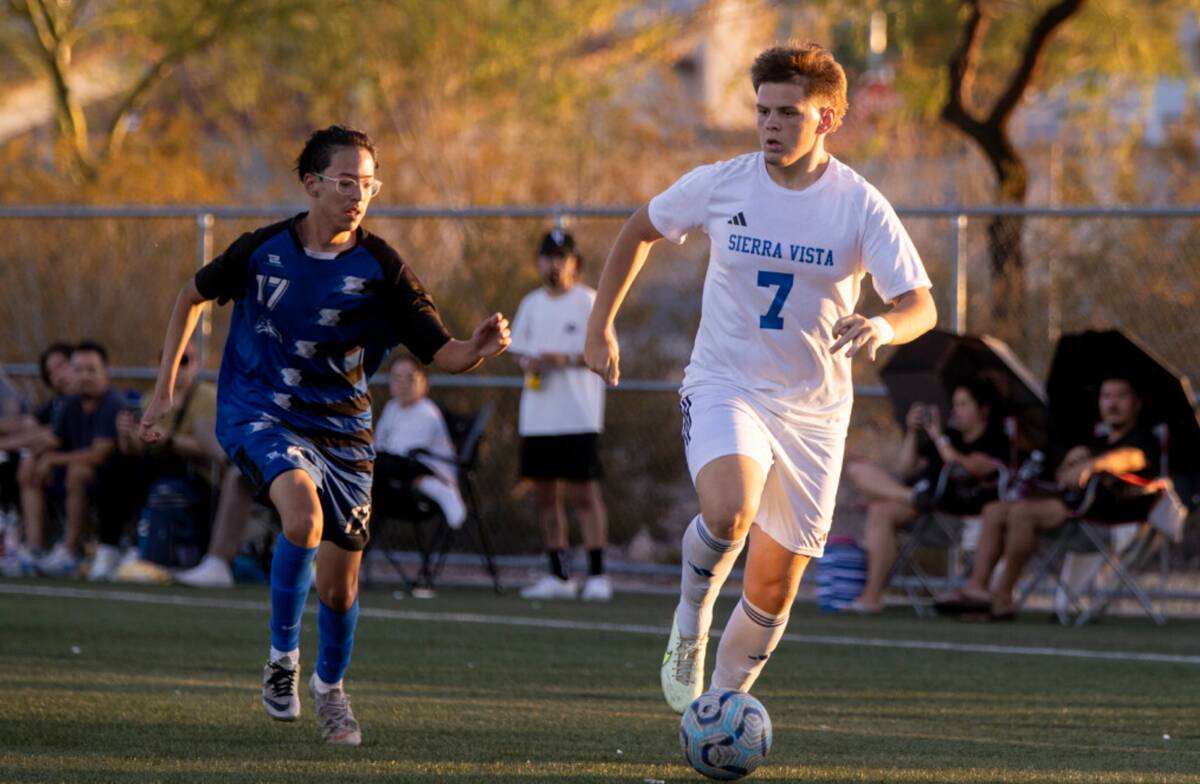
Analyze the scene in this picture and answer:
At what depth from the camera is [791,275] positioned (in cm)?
620

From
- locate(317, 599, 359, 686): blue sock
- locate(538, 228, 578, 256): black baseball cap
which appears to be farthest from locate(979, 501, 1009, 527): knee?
locate(317, 599, 359, 686): blue sock

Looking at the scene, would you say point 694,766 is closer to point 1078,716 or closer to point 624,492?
point 1078,716

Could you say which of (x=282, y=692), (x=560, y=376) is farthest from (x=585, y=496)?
(x=282, y=692)

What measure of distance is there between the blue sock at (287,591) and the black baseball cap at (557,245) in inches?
253

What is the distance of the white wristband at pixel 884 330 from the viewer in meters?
5.54

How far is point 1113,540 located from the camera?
38.6 ft

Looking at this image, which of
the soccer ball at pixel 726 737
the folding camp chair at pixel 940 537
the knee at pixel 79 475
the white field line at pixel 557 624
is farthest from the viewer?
the knee at pixel 79 475

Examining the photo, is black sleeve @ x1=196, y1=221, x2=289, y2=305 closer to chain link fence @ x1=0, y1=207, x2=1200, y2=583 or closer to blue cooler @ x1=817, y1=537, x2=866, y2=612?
blue cooler @ x1=817, y1=537, x2=866, y2=612

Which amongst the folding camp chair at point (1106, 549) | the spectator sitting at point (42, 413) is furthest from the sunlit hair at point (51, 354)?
the folding camp chair at point (1106, 549)

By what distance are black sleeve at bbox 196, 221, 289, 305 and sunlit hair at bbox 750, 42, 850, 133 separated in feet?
5.55

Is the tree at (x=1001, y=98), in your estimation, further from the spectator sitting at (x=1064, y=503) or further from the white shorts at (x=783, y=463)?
the white shorts at (x=783, y=463)

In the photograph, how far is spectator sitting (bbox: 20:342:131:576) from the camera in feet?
44.4

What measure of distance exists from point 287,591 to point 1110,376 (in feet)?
21.8

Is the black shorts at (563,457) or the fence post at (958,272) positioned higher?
the fence post at (958,272)
